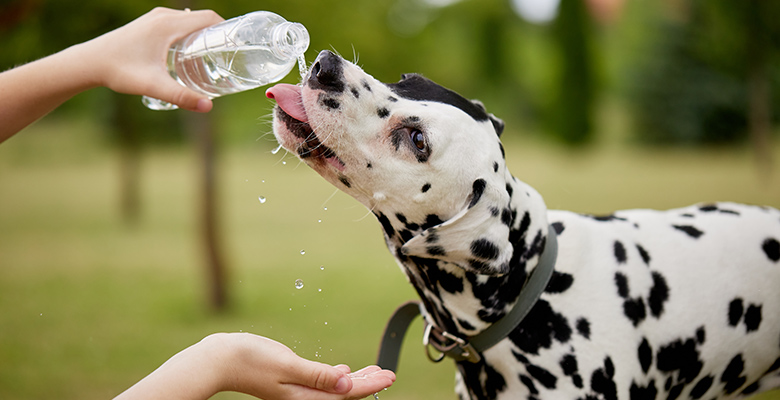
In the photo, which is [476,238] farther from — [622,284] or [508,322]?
[622,284]

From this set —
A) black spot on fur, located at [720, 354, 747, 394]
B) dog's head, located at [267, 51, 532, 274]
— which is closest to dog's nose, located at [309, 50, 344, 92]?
dog's head, located at [267, 51, 532, 274]

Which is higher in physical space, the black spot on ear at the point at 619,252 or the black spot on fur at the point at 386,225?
the black spot on ear at the point at 619,252

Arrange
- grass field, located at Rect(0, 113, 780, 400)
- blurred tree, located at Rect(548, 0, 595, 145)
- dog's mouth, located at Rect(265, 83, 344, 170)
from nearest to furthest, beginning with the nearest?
1. dog's mouth, located at Rect(265, 83, 344, 170)
2. grass field, located at Rect(0, 113, 780, 400)
3. blurred tree, located at Rect(548, 0, 595, 145)

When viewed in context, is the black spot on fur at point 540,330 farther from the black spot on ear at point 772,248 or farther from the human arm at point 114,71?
A: the human arm at point 114,71

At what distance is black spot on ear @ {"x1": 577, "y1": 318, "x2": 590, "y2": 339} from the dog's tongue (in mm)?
1157

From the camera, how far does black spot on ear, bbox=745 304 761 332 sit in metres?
2.34

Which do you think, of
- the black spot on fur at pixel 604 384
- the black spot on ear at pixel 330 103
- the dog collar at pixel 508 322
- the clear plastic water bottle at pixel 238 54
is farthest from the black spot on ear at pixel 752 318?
the clear plastic water bottle at pixel 238 54

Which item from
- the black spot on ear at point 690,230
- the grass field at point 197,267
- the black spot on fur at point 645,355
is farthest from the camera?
the grass field at point 197,267

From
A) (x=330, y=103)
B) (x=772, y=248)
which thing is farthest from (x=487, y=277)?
(x=772, y=248)

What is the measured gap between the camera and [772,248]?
8.11 ft

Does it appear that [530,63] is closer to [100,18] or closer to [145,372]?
[100,18]

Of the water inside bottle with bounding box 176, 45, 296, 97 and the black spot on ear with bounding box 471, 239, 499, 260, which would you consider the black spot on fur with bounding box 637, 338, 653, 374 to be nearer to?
the black spot on ear with bounding box 471, 239, 499, 260

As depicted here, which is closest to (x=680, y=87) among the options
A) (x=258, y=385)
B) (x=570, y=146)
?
(x=570, y=146)

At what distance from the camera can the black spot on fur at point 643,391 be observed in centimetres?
208
